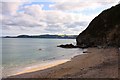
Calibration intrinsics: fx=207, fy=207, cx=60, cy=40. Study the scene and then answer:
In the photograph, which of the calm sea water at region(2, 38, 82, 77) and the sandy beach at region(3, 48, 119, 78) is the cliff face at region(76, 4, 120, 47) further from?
the sandy beach at region(3, 48, 119, 78)

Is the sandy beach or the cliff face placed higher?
the cliff face

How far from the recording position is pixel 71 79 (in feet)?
47.4

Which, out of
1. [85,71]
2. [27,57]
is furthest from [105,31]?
[85,71]

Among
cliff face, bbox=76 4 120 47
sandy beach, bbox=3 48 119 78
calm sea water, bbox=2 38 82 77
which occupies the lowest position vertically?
calm sea water, bbox=2 38 82 77

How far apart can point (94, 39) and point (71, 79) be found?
182ft

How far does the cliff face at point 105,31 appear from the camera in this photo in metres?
55.2

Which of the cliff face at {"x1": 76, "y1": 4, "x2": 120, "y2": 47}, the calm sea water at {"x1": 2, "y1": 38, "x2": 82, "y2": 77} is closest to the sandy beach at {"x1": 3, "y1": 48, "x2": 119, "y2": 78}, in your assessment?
the calm sea water at {"x1": 2, "y1": 38, "x2": 82, "y2": 77}

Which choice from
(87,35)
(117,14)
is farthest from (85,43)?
(117,14)

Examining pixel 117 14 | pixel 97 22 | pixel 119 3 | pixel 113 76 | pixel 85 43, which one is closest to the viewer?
pixel 113 76

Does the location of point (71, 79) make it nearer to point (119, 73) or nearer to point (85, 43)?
point (119, 73)

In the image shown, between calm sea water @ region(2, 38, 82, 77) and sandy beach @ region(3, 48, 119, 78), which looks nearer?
sandy beach @ region(3, 48, 119, 78)

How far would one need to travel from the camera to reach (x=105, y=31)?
204 feet

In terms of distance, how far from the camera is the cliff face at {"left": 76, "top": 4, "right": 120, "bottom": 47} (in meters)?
55.2

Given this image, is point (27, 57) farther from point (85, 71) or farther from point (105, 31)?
point (85, 71)
